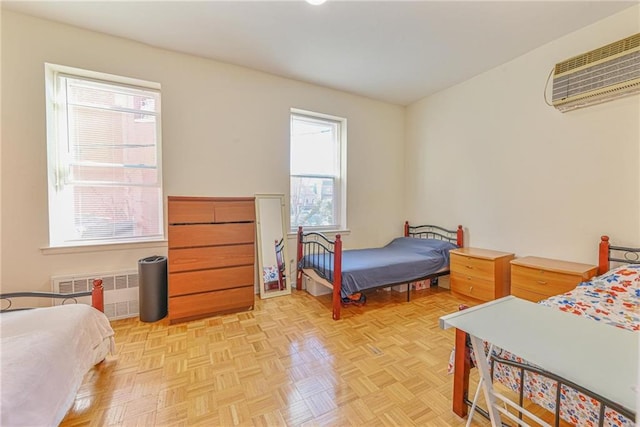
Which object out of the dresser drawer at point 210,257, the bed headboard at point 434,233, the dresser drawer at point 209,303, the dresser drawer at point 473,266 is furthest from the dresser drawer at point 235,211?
the bed headboard at point 434,233

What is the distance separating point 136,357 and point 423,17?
3.69m

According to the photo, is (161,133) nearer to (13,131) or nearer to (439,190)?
(13,131)

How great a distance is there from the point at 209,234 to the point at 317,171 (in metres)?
1.88

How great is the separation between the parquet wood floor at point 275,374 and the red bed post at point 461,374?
0.06 metres

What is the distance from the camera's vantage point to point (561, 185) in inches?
107

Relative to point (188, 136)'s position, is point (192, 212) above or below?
below

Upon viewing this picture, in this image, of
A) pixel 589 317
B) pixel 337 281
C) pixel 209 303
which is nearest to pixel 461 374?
pixel 589 317

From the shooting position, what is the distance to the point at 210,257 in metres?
2.68

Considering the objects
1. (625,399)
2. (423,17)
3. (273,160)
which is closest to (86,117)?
(273,160)

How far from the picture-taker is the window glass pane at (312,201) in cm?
377

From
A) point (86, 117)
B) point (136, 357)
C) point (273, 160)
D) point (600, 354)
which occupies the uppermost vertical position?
point (86, 117)

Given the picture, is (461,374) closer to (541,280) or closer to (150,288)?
(541,280)

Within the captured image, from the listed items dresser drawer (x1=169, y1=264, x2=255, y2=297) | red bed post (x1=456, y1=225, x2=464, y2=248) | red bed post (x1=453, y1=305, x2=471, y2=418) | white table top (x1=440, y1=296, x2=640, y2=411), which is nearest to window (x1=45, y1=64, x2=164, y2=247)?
dresser drawer (x1=169, y1=264, x2=255, y2=297)

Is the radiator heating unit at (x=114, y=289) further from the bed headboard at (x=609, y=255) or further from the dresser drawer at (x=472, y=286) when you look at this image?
the bed headboard at (x=609, y=255)
